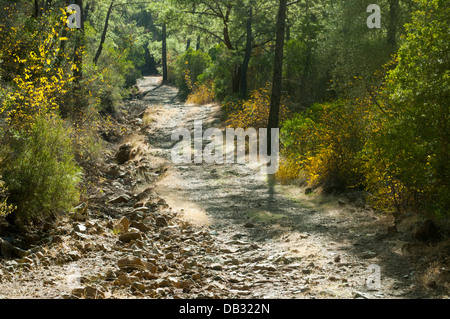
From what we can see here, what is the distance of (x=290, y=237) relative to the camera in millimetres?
6801

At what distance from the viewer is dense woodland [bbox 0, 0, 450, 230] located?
588 centimetres

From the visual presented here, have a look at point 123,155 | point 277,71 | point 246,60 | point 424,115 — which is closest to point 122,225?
point 424,115

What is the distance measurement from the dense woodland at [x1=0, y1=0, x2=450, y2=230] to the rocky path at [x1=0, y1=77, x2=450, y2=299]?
55 cm

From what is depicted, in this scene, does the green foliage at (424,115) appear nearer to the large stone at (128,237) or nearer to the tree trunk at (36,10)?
the large stone at (128,237)

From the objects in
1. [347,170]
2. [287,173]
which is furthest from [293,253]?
[287,173]

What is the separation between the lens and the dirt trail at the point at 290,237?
15.9 feet

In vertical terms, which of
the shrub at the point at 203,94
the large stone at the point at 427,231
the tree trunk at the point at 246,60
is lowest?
the large stone at the point at 427,231

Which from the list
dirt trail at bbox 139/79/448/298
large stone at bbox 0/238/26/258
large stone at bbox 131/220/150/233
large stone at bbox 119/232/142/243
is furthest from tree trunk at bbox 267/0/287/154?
large stone at bbox 0/238/26/258

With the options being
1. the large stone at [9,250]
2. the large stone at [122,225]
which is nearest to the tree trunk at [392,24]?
the large stone at [122,225]

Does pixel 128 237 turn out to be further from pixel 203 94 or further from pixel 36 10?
pixel 203 94

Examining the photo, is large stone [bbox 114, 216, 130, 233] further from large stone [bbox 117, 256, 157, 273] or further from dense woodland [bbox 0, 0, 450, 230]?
large stone [bbox 117, 256, 157, 273]

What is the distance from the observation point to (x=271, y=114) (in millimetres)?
13758

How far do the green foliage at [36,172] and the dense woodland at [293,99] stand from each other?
2 centimetres
